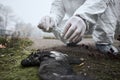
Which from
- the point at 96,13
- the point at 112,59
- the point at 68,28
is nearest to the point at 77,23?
the point at 68,28

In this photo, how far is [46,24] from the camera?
6.68 feet

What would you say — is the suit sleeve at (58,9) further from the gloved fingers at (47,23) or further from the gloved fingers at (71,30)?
the gloved fingers at (71,30)

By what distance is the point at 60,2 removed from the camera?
2.69 metres

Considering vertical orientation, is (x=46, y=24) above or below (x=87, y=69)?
above

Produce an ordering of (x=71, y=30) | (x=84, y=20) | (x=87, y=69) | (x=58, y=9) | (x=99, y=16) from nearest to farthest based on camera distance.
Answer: (x=71, y=30) < (x=84, y=20) < (x=87, y=69) < (x=99, y=16) < (x=58, y=9)

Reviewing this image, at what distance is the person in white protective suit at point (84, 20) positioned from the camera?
174cm

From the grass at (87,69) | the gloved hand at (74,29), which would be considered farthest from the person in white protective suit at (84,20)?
the grass at (87,69)

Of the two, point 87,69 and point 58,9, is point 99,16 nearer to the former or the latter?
point 58,9

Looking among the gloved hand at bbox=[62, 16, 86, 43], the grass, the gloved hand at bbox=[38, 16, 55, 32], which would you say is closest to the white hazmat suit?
the gloved hand at bbox=[38, 16, 55, 32]

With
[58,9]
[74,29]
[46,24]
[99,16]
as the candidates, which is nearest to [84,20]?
[74,29]

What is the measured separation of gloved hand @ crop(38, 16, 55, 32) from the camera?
79.2 inches

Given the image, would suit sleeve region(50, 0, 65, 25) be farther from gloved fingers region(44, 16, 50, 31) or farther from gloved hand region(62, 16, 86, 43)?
gloved hand region(62, 16, 86, 43)

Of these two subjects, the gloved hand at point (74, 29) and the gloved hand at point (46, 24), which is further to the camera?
the gloved hand at point (46, 24)

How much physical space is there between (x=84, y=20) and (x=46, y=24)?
0.36 meters
